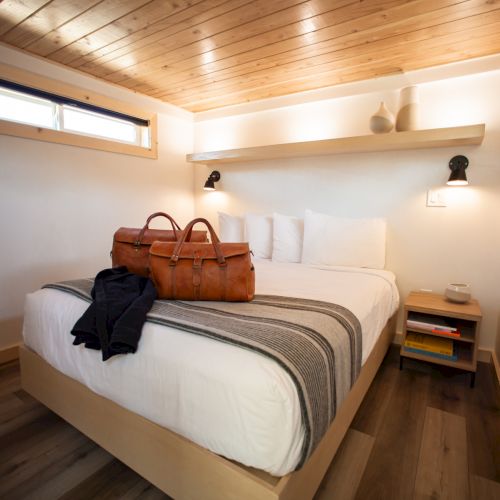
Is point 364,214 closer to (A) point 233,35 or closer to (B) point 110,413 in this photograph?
(A) point 233,35

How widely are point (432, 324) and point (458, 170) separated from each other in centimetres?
105

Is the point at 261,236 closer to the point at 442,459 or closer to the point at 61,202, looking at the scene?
the point at 61,202

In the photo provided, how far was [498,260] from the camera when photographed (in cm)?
219

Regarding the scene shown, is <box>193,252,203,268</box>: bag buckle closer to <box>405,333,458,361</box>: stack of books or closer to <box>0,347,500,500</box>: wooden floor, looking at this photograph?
<box>0,347,500,500</box>: wooden floor

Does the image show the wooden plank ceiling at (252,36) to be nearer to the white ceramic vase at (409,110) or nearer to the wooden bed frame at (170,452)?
the white ceramic vase at (409,110)

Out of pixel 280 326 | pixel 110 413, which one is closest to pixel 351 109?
pixel 280 326

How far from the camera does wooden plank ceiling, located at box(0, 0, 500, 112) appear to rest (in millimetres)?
1650

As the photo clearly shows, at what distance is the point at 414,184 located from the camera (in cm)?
240

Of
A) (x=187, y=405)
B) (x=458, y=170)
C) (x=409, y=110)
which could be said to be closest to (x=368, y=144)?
(x=409, y=110)

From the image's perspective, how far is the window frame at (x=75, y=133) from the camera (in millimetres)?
2170

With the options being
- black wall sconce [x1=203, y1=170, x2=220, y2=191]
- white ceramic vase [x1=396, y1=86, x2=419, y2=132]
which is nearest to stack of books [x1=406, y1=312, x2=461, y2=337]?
white ceramic vase [x1=396, y1=86, x2=419, y2=132]

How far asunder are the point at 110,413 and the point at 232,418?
61cm

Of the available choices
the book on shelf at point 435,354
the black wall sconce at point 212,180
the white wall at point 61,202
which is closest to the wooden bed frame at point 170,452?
the book on shelf at point 435,354

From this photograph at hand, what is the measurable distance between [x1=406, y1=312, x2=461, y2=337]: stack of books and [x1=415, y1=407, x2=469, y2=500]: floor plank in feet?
1.68
